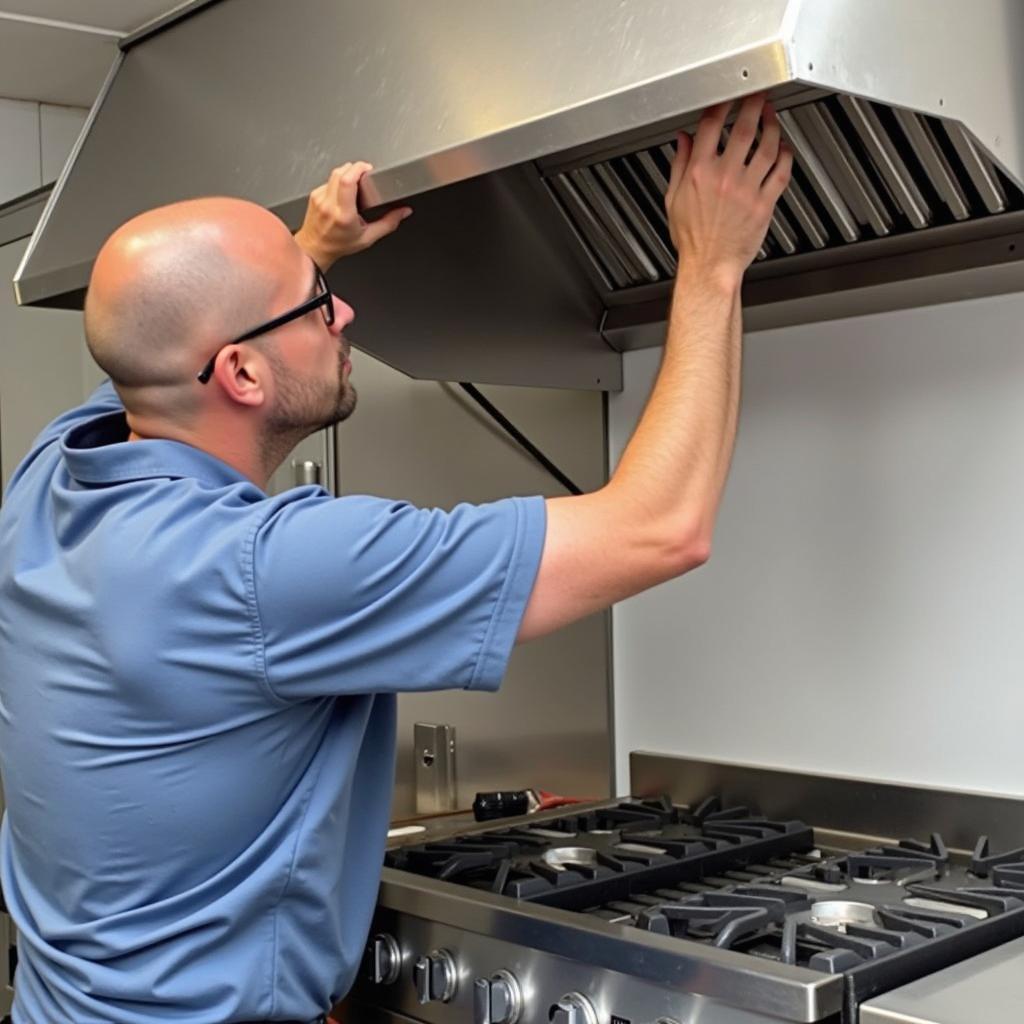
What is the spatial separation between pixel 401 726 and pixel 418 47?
946mm

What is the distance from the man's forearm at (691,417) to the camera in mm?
1063

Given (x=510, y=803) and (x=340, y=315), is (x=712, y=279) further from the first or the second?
(x=510, y=803)

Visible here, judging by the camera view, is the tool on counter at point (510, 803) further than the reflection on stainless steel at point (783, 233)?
Yes

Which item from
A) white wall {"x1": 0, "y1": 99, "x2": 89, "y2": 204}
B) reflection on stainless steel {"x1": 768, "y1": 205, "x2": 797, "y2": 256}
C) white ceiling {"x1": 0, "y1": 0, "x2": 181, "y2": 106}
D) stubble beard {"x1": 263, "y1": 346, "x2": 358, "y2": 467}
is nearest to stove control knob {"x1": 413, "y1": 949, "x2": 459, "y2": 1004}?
stubble beard {"x1": 263, "y1": 346, "x2": 358, "y2": 467}

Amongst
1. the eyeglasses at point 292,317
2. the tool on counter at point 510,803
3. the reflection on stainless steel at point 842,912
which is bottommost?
the reflection on stainless steel at point 842,912

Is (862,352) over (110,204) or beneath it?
beneath

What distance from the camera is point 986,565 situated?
1487mm

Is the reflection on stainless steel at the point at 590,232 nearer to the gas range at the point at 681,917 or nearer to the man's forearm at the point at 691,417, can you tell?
the man's forearm at the point at 691,417

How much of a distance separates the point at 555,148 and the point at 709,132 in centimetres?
14

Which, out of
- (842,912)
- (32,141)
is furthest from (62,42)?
(842,912)

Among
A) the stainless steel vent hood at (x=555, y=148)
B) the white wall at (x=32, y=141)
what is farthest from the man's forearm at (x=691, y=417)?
the white wall at (x=32, y=141)

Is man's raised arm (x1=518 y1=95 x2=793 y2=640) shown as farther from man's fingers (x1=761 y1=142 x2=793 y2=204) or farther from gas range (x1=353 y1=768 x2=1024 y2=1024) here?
gas range (x1=353 y1=768 x2=1024 y2=1024)

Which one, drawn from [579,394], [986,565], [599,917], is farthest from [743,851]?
[579,394]

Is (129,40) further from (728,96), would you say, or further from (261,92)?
(728,96)
